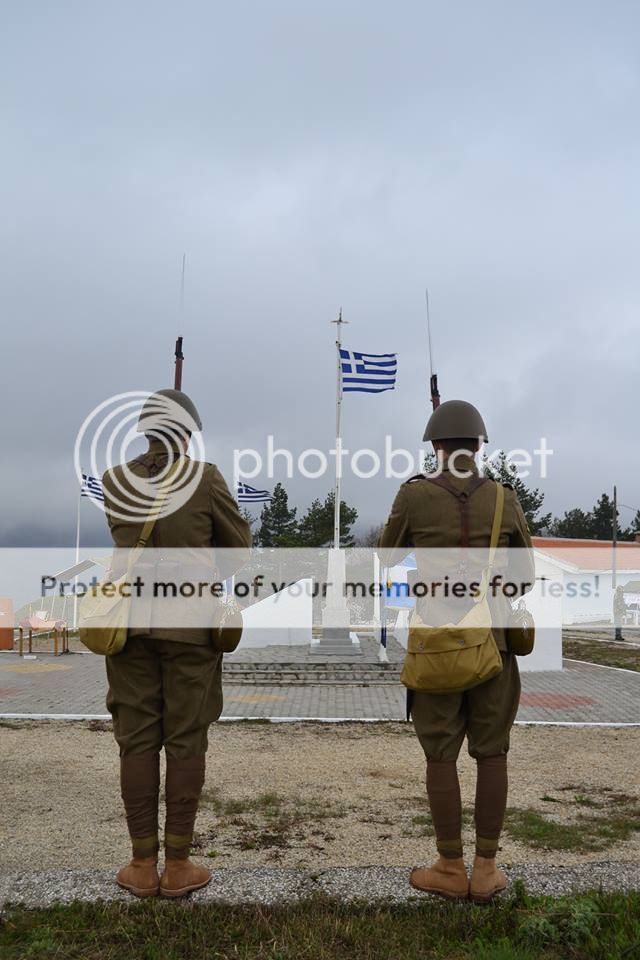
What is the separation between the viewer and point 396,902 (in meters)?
3.42

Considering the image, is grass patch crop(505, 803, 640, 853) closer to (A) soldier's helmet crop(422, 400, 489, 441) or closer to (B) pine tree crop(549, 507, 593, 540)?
(A) soldier's helmet crop(422, 400, 489, 441)

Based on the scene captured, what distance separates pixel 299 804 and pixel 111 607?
2.69 metres

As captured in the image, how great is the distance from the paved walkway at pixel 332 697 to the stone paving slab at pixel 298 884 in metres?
5.54

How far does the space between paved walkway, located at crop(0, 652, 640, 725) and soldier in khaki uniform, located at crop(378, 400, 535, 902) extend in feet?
18.9

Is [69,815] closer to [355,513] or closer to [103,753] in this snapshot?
[103,753]

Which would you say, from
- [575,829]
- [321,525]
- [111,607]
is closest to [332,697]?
[575,829]

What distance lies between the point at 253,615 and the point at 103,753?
36.2 ft

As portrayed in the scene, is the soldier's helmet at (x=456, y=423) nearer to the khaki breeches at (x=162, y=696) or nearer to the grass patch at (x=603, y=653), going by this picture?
the khaki breeches at (x=162, y=696)

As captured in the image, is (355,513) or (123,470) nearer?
(123,470)

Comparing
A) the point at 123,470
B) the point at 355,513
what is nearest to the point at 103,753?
the point at 123,470

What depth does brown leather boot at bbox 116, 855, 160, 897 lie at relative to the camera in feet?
11.5

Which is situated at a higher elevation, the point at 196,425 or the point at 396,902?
the point at 196,425

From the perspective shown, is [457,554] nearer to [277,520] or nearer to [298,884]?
[298,884]

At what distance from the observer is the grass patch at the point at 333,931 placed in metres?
2.97
